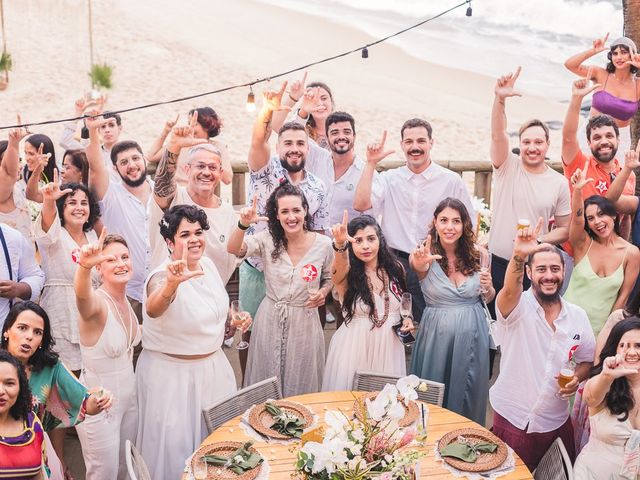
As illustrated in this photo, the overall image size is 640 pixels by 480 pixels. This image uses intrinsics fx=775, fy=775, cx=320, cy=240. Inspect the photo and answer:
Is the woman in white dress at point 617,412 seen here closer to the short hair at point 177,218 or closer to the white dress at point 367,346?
the white dress at point 367,346

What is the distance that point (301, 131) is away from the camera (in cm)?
540

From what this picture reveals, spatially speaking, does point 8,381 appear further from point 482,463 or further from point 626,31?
point 626,31

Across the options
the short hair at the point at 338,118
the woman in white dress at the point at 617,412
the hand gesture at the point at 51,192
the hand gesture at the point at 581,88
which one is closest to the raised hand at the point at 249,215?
the hand gesture at the point at 51,192

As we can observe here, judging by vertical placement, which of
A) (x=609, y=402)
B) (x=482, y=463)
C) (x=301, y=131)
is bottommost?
(x=482, y=463)

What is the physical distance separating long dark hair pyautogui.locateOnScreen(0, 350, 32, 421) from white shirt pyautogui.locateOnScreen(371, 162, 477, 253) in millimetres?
2842

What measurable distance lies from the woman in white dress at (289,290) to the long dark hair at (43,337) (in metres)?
1.31

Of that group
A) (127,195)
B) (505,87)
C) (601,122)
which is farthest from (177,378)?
(601,122)

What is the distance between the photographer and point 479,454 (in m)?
3.80

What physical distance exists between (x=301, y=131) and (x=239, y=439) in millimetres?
2316

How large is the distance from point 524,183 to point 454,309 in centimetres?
119

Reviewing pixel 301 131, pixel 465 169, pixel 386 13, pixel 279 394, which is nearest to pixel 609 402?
pixel 279 394

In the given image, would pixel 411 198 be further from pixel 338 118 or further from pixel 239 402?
pixel 239 402

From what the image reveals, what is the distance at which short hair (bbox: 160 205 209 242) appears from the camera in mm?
4324

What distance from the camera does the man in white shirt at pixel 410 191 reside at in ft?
18.0
